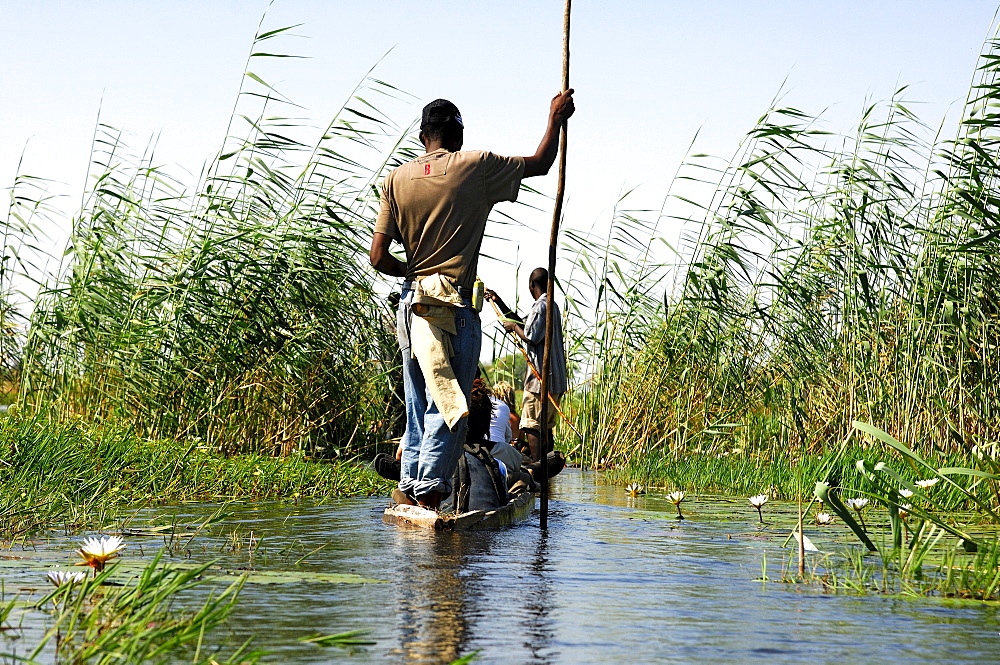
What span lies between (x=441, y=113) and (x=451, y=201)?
1.73ft

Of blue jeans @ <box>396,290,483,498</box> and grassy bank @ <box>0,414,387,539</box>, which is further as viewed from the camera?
blue jeans @ <box>396,290,483,498</box>

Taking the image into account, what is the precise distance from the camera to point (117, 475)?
7.62 m

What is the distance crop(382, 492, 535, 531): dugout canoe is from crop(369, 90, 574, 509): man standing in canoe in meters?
0.12

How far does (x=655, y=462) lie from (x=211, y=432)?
3.92 metres

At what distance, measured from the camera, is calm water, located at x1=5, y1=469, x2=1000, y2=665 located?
11.6 feet

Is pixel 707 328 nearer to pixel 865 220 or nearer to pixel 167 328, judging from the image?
pixel 865 220

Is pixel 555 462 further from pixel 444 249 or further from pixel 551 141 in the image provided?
pixel 551 141

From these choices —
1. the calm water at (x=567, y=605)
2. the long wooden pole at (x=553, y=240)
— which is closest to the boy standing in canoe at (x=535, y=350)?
the long wooden pole at (x=553, y=240)

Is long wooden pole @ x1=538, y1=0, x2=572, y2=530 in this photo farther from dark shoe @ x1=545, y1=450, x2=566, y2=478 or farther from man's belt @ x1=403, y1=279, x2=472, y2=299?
dark shoe @ x1=545, y1=450, x2=566, y2=478

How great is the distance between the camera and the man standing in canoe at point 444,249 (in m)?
6.49

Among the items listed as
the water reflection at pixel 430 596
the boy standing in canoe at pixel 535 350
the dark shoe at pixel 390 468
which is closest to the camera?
the water reflection at pixel 430 596

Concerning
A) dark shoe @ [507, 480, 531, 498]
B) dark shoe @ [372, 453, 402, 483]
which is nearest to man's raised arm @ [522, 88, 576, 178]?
dark shoe @ [372, 453, 402, 483]

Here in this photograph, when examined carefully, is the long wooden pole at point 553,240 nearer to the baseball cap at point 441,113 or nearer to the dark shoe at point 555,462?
the baseball cap at point 441,113

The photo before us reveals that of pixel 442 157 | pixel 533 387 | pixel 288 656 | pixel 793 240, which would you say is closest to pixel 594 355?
pixel 533 387
